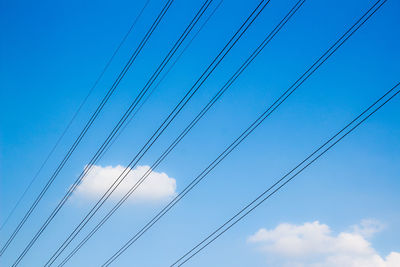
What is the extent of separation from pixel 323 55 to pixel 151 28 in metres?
4.99

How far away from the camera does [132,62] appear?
8.98m

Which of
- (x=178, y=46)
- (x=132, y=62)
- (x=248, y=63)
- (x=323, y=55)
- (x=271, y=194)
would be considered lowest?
(x=271, y=194)

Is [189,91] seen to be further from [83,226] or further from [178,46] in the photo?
[83,226]

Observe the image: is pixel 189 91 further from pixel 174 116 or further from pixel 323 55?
pixel 323 55

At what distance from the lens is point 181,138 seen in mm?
8844

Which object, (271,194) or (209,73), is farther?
(271,194)

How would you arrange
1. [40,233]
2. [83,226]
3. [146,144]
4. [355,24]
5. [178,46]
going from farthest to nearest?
1. [40,233]
2. [83,226]
3. [146,144]
4. [178,46]
5. [355,24]

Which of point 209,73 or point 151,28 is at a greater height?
point 151,28

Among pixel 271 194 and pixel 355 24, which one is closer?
pixel 355 24

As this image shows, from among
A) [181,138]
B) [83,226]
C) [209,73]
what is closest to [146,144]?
[181,138]

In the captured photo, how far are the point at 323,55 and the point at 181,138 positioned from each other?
4698mm

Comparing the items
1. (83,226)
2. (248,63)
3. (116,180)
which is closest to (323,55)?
(248,63)

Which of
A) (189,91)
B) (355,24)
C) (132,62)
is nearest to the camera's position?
(355,24)

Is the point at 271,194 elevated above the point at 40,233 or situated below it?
below
